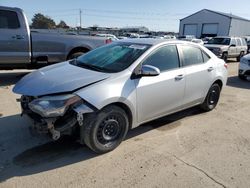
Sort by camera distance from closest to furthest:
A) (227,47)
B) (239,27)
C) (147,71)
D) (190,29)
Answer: (147,71) → (227,47) → (239,27) → (190,29)

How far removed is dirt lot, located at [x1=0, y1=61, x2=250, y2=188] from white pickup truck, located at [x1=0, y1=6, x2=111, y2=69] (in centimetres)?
281

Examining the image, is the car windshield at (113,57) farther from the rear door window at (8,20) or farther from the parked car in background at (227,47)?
the parked car in background at (227,47)

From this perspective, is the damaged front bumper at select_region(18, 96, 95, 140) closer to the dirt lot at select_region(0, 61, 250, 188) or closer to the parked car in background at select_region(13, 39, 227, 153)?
the parked car in background at select_region(13, 39, 227, 153)

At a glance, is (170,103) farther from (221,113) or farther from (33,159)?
(33,159)

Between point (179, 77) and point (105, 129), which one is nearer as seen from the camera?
point (105, 129)

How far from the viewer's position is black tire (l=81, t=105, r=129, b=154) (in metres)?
3.30

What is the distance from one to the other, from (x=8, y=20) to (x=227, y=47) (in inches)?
513

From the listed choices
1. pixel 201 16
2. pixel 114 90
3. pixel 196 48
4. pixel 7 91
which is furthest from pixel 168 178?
pixel 201 16

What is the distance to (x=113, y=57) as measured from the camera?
163 inches

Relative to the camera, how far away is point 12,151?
11.7 feet

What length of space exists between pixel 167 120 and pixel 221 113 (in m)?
1.46

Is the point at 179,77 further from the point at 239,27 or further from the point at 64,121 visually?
the point at 239,27

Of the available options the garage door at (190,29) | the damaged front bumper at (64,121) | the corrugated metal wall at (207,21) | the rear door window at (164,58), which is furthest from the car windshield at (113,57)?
the garage door at (190,29)

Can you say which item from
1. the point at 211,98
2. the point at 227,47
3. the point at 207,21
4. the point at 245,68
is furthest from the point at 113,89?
the point at 207,21
